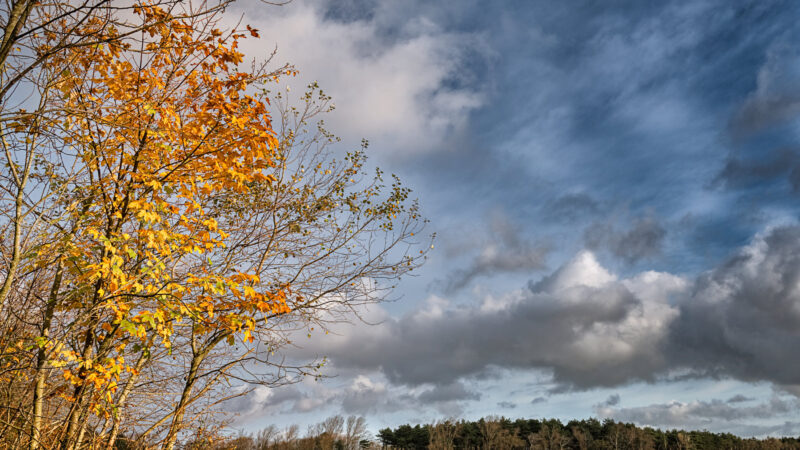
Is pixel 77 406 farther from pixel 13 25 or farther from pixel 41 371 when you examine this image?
pixel 13 25

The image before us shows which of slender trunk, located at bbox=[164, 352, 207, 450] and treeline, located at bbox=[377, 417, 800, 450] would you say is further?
treeline, located at bbox=[377, 417, 800, 450]

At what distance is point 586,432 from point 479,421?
13287 mm

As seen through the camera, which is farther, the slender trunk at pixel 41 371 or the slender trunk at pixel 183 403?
the slender trunk at pixel 183 403

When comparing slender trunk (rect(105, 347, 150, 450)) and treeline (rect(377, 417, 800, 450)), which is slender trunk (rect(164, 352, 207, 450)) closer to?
slender trunk (rect(105, 347, 150, 450))

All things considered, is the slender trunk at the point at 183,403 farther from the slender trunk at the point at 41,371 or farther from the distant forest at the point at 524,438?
the distant forest at the point at 524,438

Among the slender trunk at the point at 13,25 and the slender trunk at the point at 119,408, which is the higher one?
the slender trunk at the point at 13,25

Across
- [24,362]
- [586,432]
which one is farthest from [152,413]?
[586,432]

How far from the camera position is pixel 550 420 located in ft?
209

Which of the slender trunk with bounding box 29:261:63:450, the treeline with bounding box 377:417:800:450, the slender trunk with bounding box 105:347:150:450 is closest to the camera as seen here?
the slender trunk with bounding box 29:261:63:450

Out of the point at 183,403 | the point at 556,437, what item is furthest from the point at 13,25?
the point at 556,437

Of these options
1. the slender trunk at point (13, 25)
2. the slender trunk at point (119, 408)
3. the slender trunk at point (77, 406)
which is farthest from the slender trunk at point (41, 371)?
the slender trunk at point (13, 25)

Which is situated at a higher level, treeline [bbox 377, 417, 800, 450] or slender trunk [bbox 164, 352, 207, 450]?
slender trunk [bbox 164, 352, 207, 450]

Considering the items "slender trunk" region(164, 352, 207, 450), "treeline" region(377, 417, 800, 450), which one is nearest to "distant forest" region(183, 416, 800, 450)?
"treeline" region(377, 417, 800, 450)

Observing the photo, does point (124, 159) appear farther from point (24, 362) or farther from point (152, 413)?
point (152, 413)
